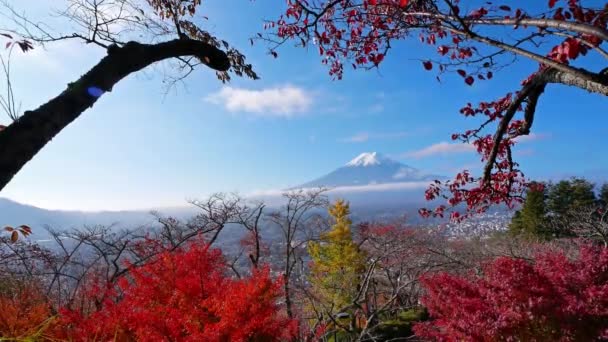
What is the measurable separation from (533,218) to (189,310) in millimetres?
25196

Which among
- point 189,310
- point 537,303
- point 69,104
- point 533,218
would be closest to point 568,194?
point 533,218

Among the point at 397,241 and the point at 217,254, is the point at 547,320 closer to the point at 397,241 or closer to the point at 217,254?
the point at 217,254

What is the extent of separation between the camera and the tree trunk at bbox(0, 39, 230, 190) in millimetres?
1482

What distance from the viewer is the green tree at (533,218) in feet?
76.5

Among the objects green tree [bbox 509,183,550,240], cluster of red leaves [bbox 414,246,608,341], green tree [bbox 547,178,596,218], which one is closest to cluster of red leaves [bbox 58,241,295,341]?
cluster of red leaves [bbox 414,246,608,341]

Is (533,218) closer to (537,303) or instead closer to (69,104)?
(537,303)

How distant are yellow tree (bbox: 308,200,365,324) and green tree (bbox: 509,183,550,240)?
1169 centimetres

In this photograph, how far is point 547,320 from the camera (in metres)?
5.81

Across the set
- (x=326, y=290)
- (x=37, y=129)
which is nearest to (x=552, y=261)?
(x=37, y=129)

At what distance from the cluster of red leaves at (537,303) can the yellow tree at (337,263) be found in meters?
12.6

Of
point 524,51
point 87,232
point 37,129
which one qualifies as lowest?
point 87,232

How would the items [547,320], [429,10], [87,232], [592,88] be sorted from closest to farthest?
[592,88], [429,10], [547,320], [87,232]

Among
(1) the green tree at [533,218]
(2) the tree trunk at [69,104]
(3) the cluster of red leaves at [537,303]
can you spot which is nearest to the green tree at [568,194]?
(1) the green tree at [533,218]

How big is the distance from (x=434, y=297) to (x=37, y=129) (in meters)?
7.71
